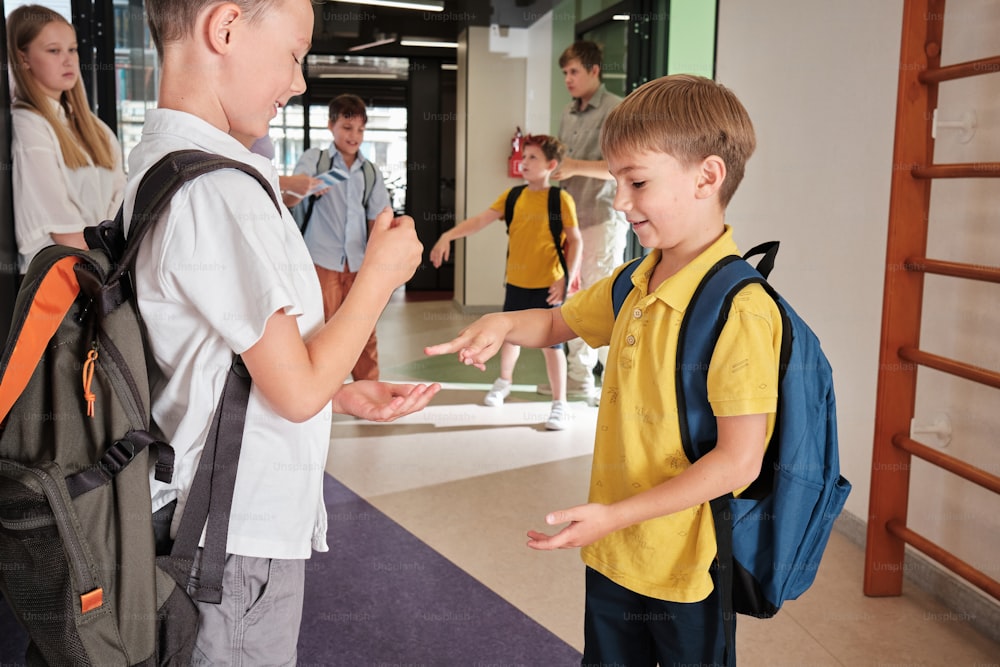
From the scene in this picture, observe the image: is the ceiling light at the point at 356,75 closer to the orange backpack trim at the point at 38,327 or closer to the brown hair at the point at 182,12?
the brown hair at the point at 182,12

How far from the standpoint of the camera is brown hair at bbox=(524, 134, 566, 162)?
14.3 ft

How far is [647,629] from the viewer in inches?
56.3

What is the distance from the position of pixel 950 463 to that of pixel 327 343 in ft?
6.21

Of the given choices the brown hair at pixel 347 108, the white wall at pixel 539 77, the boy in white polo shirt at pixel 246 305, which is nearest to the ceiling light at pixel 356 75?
the white wall at pixel 539 77

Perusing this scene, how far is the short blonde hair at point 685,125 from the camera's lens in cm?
130

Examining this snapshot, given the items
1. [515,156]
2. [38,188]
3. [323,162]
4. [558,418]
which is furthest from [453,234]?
[515,156]

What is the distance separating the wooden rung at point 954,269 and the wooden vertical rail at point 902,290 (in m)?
0.04

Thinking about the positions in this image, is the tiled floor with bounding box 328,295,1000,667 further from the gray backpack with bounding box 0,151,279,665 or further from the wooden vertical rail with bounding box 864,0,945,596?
the gray backpack with bounding box 0,151,279,665

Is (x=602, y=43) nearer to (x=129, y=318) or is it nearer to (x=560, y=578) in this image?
(x=560, y=578)

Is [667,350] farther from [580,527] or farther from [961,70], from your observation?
[961,70]

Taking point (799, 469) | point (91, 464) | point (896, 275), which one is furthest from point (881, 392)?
point (91, 464)

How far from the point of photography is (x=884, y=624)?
7.96 ft

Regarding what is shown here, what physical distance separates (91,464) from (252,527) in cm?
21

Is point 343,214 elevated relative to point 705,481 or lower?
elevated
